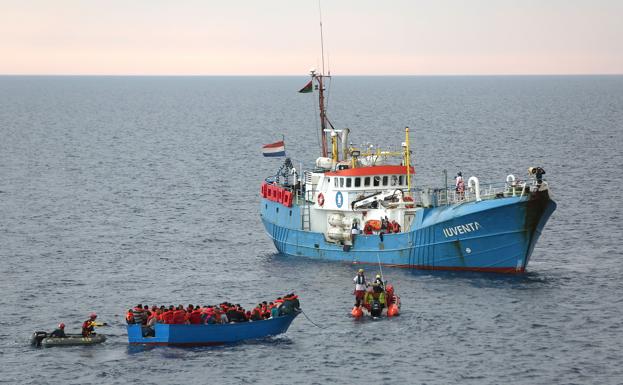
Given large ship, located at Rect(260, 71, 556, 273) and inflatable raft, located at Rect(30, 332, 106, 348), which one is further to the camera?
large ship, located at Rect(260, 71, 556, 273)

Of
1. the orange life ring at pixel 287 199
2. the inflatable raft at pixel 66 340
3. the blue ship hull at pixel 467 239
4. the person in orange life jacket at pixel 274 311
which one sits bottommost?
the inflatable raft at pixel 66 340

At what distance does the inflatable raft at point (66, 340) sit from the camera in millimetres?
50469

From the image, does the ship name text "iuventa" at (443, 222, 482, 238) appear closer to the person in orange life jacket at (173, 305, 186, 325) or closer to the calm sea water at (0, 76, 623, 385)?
the calm sea water at (0, 76, 623, 385)

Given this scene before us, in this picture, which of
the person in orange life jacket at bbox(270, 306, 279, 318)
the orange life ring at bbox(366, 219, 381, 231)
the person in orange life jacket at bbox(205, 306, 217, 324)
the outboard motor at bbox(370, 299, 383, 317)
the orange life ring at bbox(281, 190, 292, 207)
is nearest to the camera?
the person in orange life jacket at bbox(205, 306, 217, 324)

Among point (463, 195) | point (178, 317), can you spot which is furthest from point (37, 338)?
point (463, 195)

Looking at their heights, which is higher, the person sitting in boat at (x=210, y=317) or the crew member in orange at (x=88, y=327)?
the person sitting in boat at (x=210, y=317)

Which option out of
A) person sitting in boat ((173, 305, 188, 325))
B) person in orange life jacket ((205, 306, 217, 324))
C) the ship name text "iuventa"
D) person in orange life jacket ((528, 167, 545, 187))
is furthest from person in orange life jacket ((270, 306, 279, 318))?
person in orange life jacket ((528, 167, 545, 187))

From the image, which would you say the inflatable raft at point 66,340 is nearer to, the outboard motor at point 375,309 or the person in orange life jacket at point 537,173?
the outboard motor at point 375,309

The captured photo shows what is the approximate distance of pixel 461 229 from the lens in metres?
62.0

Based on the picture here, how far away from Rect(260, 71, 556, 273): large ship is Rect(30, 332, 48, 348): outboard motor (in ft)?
68.2

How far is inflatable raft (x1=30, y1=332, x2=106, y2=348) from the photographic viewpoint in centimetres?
5047

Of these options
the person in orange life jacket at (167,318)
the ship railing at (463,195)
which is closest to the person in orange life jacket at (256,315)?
the person in orange life jacket at (167,318)

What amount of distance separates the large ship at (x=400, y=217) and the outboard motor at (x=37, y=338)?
20794mm

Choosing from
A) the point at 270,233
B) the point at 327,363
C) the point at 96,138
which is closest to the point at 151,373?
the point at 327,363
